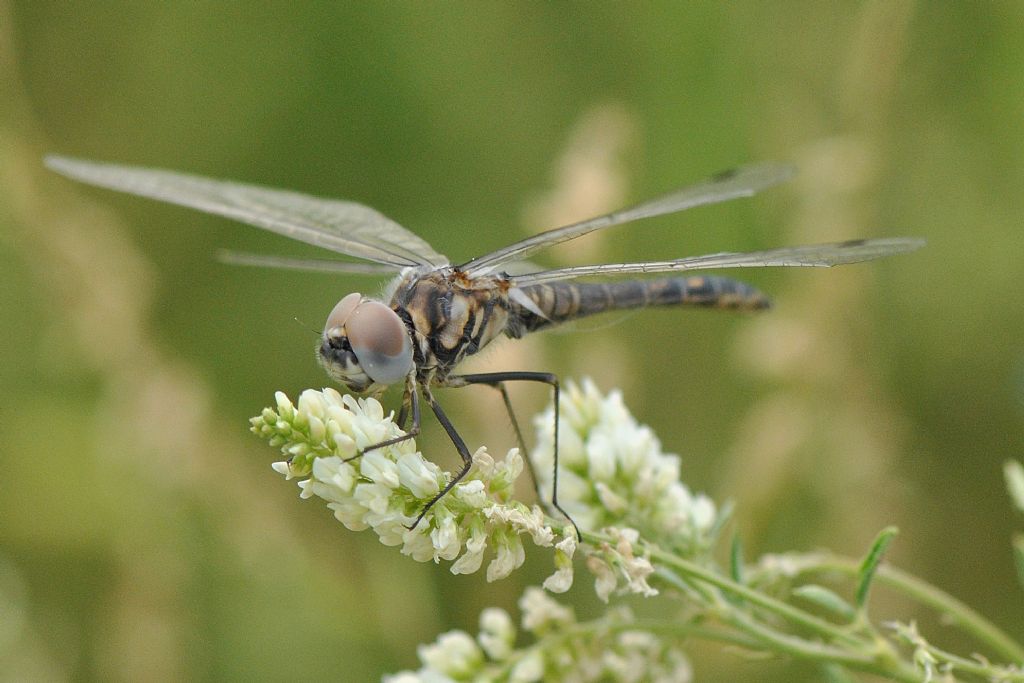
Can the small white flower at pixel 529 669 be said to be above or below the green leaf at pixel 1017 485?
below

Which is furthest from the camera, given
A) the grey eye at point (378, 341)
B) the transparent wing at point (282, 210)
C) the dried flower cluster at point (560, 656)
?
the transparent wing at point (282, 210)

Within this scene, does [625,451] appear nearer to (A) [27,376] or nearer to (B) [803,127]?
(B) [803,127]

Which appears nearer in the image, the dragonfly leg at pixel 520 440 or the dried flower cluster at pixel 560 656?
the dried flower cluster at pixel 560 656

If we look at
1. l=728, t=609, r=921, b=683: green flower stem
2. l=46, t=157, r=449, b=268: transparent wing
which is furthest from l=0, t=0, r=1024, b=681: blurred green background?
l=728, t=609, r=921, b=683: green flower stem

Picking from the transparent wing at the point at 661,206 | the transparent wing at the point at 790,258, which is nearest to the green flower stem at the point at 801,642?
the transparent wing at the point at 790,258

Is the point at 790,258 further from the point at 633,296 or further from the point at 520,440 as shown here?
the point at 633,296

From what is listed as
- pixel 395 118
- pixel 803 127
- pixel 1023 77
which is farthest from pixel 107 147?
pixel 1023 77

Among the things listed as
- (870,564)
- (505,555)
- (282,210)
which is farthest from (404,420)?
(870,564)

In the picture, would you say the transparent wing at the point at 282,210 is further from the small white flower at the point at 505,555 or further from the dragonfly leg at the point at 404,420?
the small white flower at the point at 505,555
